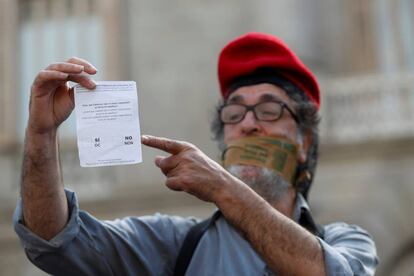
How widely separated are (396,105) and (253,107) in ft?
21.8

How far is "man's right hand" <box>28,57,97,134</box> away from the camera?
2863 millimetres

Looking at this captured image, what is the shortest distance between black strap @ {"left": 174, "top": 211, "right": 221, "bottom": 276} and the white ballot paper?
0.54 metres

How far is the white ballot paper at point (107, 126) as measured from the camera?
9.24 feet

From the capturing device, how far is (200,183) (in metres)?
2.85

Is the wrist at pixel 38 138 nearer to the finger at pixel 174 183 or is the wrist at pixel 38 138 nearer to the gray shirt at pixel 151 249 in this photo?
the gray shirt at pixel 151 249

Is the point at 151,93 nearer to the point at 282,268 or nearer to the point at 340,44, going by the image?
the point at 340,44

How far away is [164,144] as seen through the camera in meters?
2.86

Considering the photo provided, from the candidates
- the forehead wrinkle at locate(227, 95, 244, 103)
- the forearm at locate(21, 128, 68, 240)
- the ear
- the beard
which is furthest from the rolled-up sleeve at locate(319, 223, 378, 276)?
the forearm at locate(21, 128, 68, 240)

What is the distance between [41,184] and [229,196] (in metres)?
0.53

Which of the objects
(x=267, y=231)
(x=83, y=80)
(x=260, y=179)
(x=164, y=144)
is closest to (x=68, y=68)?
(x=83, y=80)

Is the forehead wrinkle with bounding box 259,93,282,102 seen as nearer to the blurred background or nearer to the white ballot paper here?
the white ballot paper

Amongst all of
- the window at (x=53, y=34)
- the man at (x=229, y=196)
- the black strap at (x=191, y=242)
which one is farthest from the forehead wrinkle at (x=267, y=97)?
the window at (x=53, y=34)

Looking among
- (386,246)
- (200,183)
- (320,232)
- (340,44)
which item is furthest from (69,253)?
(340,44)

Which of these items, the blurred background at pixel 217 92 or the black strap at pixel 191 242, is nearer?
the black strap at pixel 191 242
